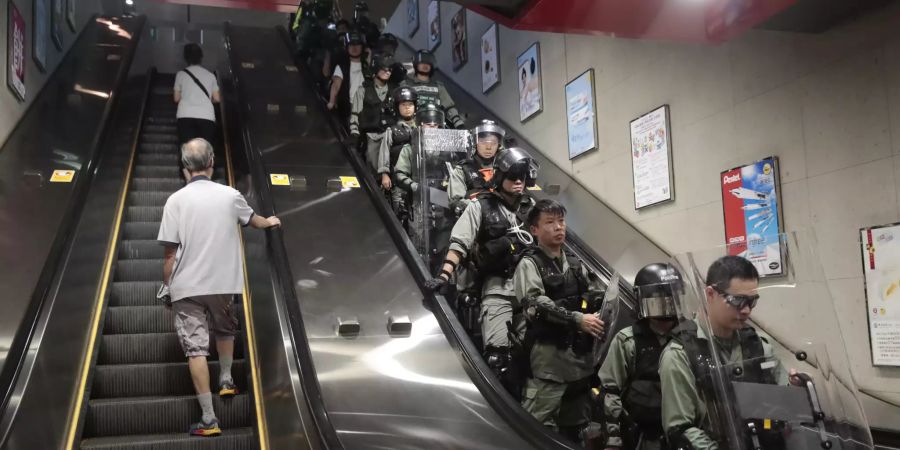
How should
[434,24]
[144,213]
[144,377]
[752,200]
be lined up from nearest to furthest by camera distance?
[144,377], [752,200], [144,213], [434,24]

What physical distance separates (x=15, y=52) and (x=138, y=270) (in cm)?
290

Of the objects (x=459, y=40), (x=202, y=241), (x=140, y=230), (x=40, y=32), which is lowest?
(x=202, y=241)

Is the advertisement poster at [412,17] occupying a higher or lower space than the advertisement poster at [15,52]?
higher

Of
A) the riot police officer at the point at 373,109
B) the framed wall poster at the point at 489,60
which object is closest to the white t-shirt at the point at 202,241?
the riot police officer at the point at 373,109

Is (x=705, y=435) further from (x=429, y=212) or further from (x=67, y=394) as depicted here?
(x=429, y=212)

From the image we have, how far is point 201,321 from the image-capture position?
4.24 meters

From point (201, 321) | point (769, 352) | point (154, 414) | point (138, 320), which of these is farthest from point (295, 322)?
point (769, 352)

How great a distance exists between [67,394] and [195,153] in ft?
5.25

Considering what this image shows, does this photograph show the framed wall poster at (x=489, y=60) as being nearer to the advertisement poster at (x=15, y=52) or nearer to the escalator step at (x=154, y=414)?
the advertisement poster at (x=15, y=52)

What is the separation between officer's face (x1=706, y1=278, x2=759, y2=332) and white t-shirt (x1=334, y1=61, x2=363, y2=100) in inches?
283

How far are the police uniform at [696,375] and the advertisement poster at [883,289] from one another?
2.96 metres

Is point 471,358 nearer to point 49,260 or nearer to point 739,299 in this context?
point 739,299

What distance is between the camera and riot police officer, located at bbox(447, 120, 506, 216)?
19.4 feet

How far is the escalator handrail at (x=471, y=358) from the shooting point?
371 centimetres
